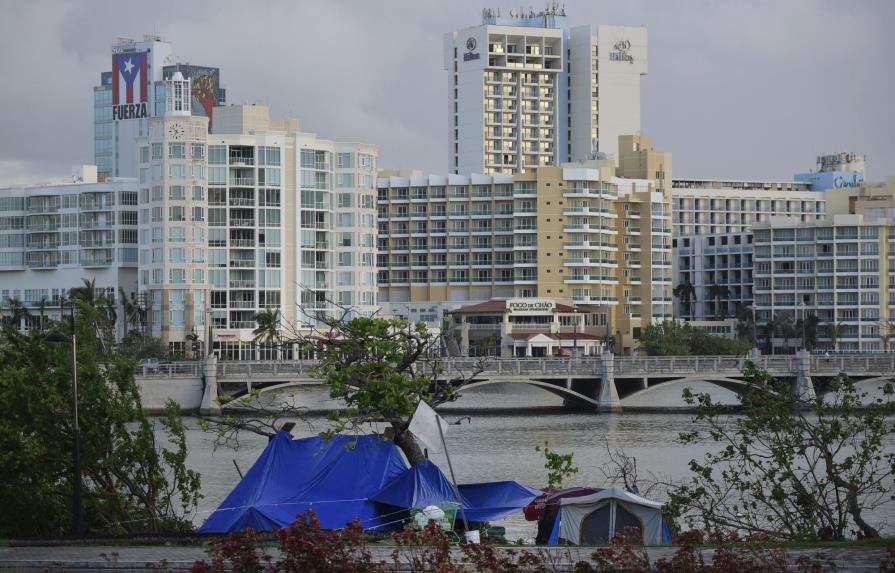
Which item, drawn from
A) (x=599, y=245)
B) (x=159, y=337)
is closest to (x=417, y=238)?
(x=599, y=245)

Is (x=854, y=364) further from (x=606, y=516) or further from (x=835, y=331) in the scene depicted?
(x=835, y=331)

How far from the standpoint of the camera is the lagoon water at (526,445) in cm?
5959

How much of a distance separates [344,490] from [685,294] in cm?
15915

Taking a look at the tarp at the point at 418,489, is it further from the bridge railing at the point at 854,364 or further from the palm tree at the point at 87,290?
the palm tree at the point at 87,290

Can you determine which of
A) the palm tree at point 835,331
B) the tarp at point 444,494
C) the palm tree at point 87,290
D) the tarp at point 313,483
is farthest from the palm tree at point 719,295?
the tarp at point 313,483

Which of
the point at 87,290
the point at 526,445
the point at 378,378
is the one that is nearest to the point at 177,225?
the point at 87,290

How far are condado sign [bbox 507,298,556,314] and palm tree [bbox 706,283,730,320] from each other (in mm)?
38580

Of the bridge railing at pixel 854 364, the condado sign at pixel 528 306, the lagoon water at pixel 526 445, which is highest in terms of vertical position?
the condado sign at pixel 528 306

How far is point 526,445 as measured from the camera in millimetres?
73125

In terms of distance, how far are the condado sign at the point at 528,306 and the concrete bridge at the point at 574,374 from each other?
2349 inches

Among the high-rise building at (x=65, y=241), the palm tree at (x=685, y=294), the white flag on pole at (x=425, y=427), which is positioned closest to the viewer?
the white flag on pole at (x=425, y=427)

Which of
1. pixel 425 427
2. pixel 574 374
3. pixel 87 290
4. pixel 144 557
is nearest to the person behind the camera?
pixel 144 557

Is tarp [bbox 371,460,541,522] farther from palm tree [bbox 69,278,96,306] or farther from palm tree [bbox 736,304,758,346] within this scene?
palm tree [bbox 736,304,758,346]

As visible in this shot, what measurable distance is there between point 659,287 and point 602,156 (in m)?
16.4
